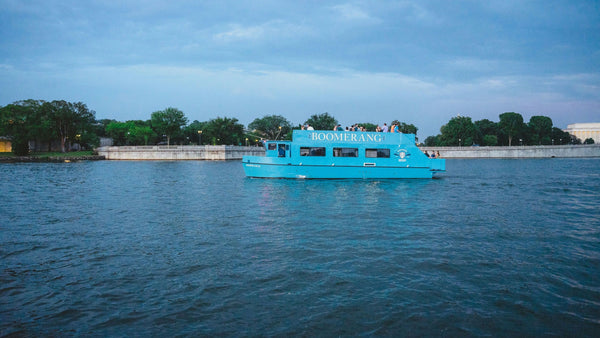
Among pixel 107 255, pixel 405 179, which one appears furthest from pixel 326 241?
pixel 405 179

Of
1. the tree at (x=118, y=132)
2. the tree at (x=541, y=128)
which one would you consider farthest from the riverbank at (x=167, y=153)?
the tree at (x=541, y=128)

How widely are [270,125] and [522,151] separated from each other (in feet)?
271

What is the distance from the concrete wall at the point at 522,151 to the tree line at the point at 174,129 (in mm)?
12687

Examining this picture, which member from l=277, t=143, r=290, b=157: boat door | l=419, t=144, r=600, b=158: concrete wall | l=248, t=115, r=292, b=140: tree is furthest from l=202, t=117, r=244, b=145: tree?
l=277, t=143, r=290, b=157: boat door

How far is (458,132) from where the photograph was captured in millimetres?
126562

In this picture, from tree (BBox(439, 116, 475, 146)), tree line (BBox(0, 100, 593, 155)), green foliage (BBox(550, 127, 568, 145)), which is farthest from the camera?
green foliage (BBox(550, 127, 568, 145))

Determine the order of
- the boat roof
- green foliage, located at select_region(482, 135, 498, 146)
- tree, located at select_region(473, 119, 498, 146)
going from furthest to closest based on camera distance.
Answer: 1. tree, located at select_region(473, 119, 498, 146)
2. green foliage, located at select_region(482, 135, 498, 146)
3. the boat roof

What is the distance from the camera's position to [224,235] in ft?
38.5

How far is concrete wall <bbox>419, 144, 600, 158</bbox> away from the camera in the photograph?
107062mm

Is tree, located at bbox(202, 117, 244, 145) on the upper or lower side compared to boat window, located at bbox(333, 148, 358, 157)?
upper

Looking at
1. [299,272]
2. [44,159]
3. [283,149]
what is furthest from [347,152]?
[44,159]

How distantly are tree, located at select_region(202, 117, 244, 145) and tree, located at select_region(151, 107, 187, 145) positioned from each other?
810cm

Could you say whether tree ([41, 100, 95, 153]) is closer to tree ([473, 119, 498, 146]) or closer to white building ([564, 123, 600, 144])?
tree ([473, 119, 498, 146])

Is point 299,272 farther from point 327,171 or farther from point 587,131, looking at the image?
point 587,131
